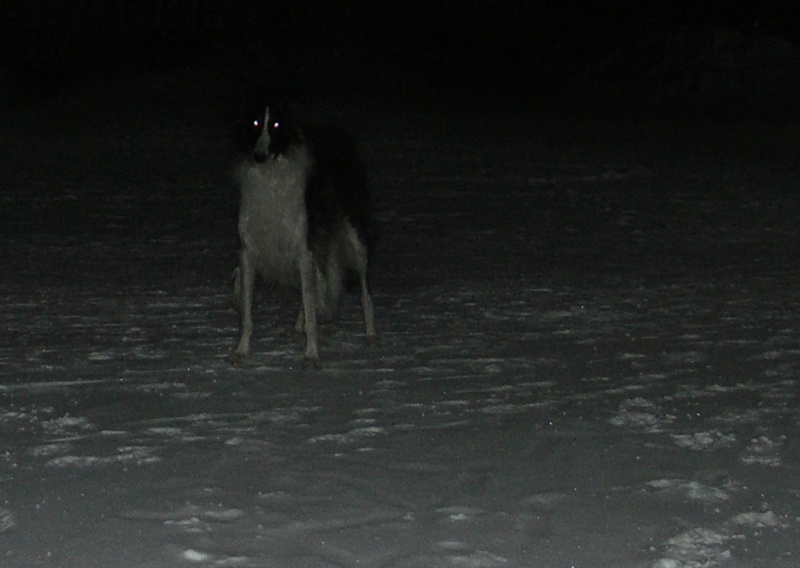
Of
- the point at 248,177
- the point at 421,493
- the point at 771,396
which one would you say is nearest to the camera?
the point at 421,493

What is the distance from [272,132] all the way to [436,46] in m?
25.0

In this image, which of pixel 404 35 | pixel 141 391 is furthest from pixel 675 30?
pixel 141 391

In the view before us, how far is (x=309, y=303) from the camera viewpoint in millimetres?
6668

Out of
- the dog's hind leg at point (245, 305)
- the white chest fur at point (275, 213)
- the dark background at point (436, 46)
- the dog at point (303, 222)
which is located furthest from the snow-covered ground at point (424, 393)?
the dark background at point (436, 46)

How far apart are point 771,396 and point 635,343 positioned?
1.31m

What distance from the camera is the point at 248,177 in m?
6.48

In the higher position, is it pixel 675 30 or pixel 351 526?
pixel 675 30

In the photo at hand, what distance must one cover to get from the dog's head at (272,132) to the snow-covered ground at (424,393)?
1.15m

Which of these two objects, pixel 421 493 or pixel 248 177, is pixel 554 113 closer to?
pixel 248 177

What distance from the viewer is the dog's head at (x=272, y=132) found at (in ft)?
20.6

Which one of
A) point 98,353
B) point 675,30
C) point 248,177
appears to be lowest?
point 98,353

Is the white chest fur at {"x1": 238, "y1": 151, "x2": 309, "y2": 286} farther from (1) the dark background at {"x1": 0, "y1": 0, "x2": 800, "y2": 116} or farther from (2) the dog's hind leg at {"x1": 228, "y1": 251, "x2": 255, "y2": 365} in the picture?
(1) the dark background at {"x1": 0, "y1": 0, "x2": 800, "y2": 116}

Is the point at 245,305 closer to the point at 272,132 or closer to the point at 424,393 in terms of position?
the point at 272,132

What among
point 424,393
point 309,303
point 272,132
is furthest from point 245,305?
point 424,393
